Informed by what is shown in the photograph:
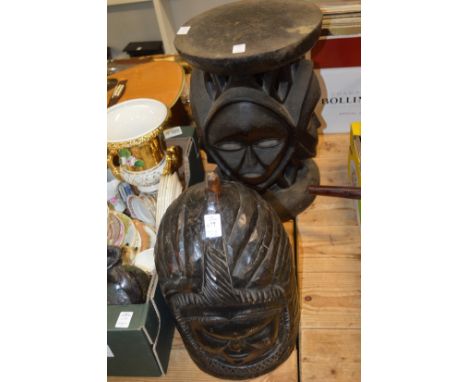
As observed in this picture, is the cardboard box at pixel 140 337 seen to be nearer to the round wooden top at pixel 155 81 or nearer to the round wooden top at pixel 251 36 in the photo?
the round wooden top at pixel 251 36

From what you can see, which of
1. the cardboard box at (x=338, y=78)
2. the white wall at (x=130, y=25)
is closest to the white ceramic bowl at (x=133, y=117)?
the cardboard box at (x=338, y=78)

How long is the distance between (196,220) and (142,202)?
0.57 metres

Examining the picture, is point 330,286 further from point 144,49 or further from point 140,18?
point 140,18

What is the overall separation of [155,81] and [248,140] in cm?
70

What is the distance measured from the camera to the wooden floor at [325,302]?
1.03m

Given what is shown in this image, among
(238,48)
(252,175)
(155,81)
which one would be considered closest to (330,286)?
(252,175)

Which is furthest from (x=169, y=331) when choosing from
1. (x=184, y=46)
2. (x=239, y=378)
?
(x=184, y=46)

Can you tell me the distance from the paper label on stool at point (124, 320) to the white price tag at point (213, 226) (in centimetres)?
30

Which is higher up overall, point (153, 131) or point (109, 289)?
point (153, 131)

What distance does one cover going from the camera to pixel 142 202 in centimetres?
134

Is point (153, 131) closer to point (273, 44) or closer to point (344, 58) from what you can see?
point (273, 44)

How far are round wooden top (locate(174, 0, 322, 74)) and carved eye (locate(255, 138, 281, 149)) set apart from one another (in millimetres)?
219

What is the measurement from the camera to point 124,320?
3.06 feet

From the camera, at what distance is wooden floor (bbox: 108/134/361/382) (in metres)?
1.03
